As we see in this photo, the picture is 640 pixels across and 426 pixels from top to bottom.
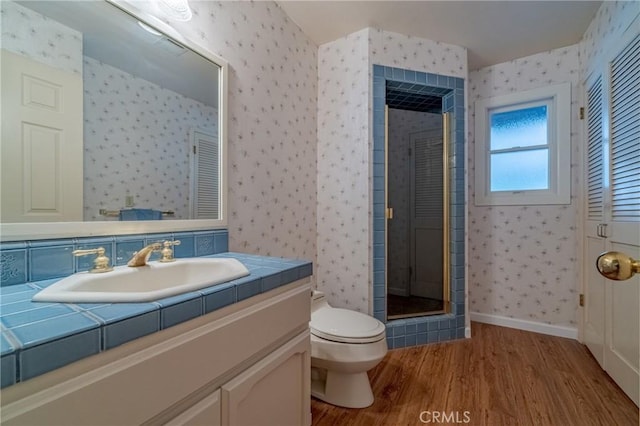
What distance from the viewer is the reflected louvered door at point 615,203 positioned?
140 centimetres

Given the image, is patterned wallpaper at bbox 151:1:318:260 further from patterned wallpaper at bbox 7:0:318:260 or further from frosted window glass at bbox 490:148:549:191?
frosted window glass at bbox 490:148:549:191

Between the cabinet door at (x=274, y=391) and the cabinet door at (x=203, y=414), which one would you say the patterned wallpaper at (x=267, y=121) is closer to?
the cabinet door at (x=274, y=391)

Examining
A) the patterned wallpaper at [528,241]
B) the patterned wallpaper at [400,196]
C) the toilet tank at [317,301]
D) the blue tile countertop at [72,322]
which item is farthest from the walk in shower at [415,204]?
the blue tile countertop at [72,322]

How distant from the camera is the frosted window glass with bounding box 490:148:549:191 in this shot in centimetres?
235

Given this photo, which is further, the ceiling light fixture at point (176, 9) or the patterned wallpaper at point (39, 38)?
the ceiling light fixture at point (176, 9)

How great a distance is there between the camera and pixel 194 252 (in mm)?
1269

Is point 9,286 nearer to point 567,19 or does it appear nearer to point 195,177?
point 195,177

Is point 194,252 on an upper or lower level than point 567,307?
upper

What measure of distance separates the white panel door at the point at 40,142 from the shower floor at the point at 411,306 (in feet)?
6.62

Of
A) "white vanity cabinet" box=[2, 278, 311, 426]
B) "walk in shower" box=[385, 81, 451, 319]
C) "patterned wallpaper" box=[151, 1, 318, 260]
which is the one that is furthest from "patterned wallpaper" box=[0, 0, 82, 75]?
"walk in shower" box=[385, 81, 451, 319]

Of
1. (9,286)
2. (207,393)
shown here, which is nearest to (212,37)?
(9,286)

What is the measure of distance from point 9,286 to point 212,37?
49.5 inches

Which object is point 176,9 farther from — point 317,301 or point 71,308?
point 317,301

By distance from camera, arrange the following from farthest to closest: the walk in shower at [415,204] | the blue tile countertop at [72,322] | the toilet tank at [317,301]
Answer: the walk in shower at [415,204]
the toilet tank at [317,301]
the blue tile countertop at [72,322]
